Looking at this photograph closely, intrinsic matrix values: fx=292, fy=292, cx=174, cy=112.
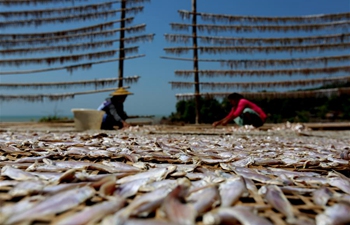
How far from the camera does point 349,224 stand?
47 centimetres

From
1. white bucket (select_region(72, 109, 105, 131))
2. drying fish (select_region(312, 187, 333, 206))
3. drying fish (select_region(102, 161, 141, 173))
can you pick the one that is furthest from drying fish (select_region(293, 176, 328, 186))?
white bucket (select_region(72, 109, 105, 131))

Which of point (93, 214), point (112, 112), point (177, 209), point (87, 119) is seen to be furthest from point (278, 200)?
point (112, 112)

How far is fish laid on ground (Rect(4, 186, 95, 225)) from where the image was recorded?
42 cm

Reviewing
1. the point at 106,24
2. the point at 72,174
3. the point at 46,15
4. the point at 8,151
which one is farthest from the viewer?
the point at 46,15

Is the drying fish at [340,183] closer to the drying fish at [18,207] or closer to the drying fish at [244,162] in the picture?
the drying fish at [244,162]

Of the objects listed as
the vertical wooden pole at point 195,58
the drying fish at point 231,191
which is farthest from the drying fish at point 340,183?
the vertical wooden pole at point 195,58

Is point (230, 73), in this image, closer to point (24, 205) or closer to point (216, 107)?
point (216, 107)

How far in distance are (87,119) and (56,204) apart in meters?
3.71

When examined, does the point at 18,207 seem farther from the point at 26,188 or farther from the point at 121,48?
the point at 121,48

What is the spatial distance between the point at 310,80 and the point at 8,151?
6570 millimetres

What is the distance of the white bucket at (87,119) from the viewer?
3990mm

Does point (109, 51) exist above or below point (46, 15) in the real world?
below

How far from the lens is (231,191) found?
55cm

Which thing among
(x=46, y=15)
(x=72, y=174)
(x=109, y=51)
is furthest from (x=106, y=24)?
(x=72, y=174)
